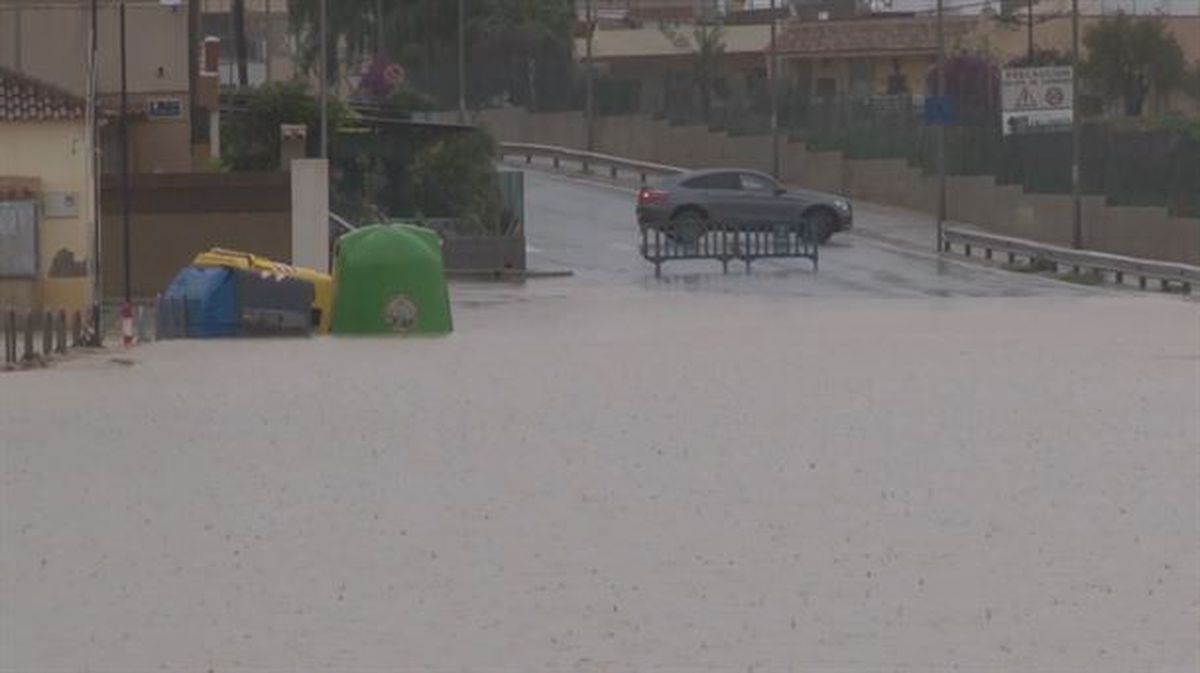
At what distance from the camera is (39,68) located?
182 feet

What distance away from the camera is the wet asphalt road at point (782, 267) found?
173 feet

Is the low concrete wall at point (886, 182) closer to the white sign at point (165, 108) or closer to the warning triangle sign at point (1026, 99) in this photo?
the warning triangle sign at point (1026, 99)

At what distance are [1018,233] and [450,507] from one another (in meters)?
53.1

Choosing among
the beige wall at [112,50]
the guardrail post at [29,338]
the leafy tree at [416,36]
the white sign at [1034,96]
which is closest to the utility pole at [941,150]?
the white sign at [1034,96]

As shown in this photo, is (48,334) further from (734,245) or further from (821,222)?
(821,222)

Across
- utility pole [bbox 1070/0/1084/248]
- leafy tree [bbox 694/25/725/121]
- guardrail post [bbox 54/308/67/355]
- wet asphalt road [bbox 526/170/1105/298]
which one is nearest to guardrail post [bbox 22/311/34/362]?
guardrail post [bbox 54/308/67/355]

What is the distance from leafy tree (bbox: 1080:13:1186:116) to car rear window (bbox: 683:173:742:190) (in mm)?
35292

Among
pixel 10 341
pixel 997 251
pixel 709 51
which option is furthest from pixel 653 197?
pixel 709 51

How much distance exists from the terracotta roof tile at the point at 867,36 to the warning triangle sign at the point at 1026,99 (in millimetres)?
32668

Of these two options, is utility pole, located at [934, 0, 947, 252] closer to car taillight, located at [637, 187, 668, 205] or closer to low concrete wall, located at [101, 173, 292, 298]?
car taillight, located at [637, 187, 668, 205]

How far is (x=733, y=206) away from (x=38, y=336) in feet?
90.1

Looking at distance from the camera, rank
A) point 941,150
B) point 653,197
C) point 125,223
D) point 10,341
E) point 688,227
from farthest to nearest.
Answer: point 941,150
point 653,197
point 688,227
point 125,223
point 10,341

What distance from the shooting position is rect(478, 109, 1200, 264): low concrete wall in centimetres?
6494

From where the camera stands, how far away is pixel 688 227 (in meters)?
63.4
